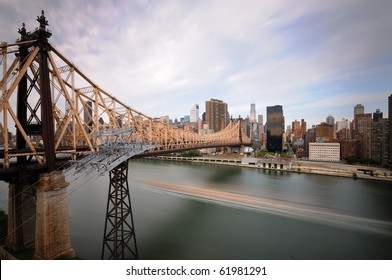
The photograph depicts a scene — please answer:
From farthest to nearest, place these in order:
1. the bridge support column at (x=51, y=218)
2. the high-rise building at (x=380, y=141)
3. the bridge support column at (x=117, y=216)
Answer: the high-rise building at (x=380, y=141), the bridge support column at (x=117, y=216), the bridge support column at (x=51, y=218)

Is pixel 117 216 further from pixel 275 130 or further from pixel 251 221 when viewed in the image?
pixel 275 130

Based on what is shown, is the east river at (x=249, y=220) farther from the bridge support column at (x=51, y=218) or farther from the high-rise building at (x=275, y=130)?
the high-rise building at (x=275, y=130)

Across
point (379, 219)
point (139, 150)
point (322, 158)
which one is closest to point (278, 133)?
point (322, 158)

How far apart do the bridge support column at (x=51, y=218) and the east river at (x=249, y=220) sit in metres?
0.64

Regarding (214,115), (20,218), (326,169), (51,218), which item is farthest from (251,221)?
(214,115)

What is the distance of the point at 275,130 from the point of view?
156 ft

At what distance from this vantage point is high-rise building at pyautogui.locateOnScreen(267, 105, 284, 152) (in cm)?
4481

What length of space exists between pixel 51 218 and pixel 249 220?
7.76m

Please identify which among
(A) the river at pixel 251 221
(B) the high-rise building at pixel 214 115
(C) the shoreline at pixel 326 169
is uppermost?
(B) the high-rise building at pixel 214 115

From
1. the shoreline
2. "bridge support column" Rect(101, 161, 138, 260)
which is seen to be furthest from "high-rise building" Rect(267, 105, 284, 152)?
"bridge support column" Rect(101, 161, 138, 260)

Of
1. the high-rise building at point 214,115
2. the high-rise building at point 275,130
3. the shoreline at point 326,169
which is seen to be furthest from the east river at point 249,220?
the high-rise building at point 214,115

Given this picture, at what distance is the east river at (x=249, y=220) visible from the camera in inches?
272

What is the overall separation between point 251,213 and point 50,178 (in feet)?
29.1

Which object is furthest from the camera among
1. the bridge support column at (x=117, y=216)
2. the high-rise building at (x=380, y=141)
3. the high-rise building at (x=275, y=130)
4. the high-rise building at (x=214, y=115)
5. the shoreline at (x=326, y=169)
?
the high-rise building at (x=214, y=115)
